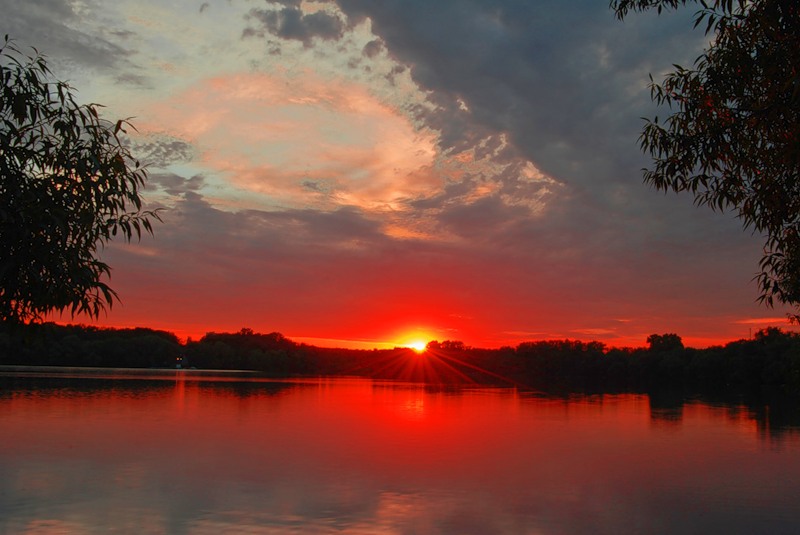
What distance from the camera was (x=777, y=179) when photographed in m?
8.70

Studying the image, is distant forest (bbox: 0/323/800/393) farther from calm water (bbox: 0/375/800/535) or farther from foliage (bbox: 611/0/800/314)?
foliage (bbox: 611/0/800/314)

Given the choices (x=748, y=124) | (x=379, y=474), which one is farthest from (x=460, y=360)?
(x=748, y=124)

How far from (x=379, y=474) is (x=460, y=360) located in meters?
138

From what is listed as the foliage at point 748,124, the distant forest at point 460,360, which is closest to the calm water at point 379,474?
the foliage at point 748,124

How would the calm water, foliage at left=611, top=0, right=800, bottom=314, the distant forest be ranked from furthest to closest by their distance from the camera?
the distant forest, the calm water, foliage at left=611, top=0, right=800, bottom=314

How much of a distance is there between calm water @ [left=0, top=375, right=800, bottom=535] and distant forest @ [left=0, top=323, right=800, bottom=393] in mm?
57548

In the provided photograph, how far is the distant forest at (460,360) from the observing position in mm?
92438

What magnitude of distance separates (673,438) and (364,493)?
64.7ft

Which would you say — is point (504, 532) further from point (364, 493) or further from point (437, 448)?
point (437, 448)

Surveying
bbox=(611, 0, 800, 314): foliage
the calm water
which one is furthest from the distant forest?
bbox=(611, 0, 800, 314): foliage

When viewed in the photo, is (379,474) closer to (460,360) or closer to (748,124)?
(748,124)

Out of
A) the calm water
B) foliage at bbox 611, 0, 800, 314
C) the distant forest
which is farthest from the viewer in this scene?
the distant forest

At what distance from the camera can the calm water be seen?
1419 cm

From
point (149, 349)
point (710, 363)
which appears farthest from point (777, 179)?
point (149, 349)
